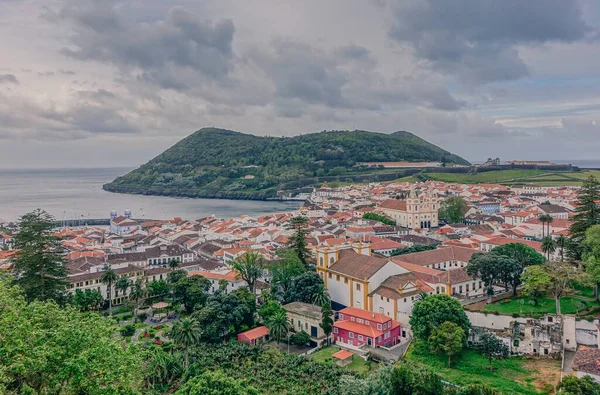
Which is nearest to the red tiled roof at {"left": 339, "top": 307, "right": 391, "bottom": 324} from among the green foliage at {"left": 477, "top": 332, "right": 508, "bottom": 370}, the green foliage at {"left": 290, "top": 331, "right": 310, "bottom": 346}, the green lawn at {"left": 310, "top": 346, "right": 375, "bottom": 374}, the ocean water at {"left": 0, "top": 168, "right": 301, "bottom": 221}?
the green lawn at {"left": 310, "top": 346, "right": 375, "bottom": 374}

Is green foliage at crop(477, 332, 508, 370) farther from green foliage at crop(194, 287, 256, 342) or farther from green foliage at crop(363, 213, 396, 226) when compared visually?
green foliage at crop(363, 213, 396, 226)

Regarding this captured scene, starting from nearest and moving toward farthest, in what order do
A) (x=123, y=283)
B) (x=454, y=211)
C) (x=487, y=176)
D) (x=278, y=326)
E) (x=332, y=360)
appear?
(x=332, y=360) < (x=278, y=326) < (x=123, y=283) < (x=454, y=211) < (x=487, y=176)

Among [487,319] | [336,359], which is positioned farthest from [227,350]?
[487,319]

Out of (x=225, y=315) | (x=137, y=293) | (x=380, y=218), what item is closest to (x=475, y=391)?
Result: (x=225, y=315)

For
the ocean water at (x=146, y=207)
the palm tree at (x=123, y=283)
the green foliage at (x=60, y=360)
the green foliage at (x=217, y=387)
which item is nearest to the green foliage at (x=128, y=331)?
the palm tree at (x=123, y=283)

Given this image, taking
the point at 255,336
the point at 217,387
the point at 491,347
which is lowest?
the point at 255,336

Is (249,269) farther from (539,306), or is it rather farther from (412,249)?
(539,306)
